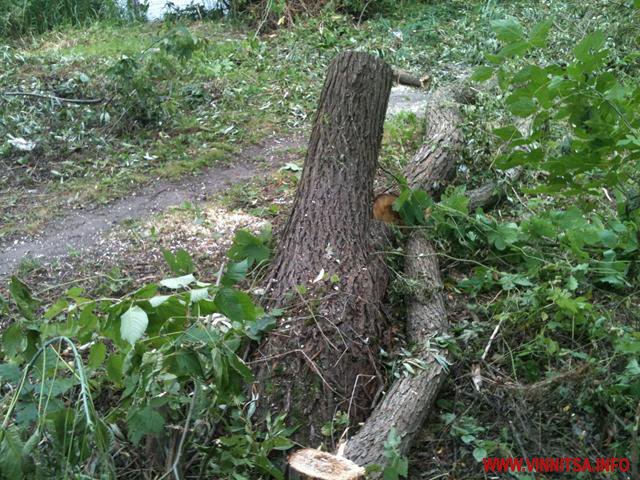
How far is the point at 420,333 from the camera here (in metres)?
3.53

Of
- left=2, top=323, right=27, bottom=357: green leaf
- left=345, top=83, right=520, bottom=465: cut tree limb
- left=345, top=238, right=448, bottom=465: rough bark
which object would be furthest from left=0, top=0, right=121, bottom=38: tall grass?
left=2, top=323, right=27, bottom=357: green leaf

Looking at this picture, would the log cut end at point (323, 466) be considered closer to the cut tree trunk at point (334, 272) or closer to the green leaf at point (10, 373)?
the cut tree trunk at point (334, 272)

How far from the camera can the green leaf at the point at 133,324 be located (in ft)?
7.47

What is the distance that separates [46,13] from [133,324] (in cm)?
906

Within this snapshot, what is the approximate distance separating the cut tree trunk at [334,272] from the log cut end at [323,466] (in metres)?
0.30

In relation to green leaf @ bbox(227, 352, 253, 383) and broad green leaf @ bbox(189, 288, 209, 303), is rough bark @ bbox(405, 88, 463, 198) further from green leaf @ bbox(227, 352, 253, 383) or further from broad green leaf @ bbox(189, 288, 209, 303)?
broad green leaf @ bbox(189, 288, 209, 303)

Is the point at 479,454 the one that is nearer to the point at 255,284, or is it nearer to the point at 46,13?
the point at 255,284

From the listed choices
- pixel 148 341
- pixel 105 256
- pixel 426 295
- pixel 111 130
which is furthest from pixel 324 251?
pixel 111 130

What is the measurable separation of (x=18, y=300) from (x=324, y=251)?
5.28 ft

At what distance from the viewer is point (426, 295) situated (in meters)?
3.74

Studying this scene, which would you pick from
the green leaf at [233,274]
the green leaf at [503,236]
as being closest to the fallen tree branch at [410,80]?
the green leaf at [503,236]

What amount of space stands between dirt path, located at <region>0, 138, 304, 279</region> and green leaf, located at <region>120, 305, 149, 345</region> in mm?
2355

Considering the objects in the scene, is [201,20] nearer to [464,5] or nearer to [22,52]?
[22,52]

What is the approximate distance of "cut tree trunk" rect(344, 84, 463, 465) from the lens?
9.71 ft
